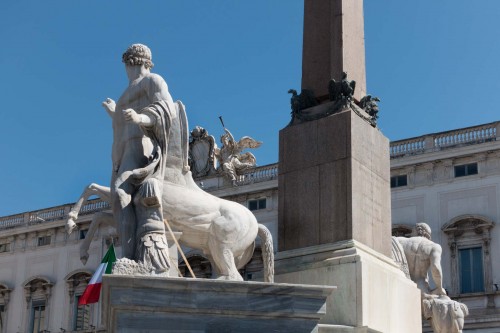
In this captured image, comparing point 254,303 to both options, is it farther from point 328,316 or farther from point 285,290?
point 328,316

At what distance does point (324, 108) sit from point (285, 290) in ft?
12.5

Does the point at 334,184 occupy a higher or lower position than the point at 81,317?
lower

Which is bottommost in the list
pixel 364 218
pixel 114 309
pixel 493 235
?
pixel 114 309

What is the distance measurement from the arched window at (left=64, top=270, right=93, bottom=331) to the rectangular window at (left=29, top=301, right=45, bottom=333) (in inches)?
71.5

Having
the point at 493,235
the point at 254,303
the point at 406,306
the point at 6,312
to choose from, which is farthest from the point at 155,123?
the point at 6,312

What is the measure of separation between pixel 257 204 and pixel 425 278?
31.4 metres

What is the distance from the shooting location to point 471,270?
39.5m

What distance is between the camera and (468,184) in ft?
132


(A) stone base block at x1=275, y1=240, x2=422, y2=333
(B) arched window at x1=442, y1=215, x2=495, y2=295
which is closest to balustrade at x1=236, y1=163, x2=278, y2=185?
(B) arched window at x1=442, y1=215, x2=495, y2=295

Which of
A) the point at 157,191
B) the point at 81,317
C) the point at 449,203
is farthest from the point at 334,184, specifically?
the point at 81,317

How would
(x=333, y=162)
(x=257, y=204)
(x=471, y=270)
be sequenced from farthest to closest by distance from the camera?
(x=257, y=204), (x=471, y=270), (x=333, y=162)

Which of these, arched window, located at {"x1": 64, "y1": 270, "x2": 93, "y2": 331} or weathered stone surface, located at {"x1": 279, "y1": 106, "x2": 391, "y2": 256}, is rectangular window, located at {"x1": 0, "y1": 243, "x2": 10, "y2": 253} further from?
weathered stone surface, located at {"x1": 279, "y1": 106, "x2": 391, "y2": 256}

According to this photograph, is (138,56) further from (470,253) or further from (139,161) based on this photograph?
(470,253)

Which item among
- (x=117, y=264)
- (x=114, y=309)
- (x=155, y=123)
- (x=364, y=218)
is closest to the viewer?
(x=114, y=309)
